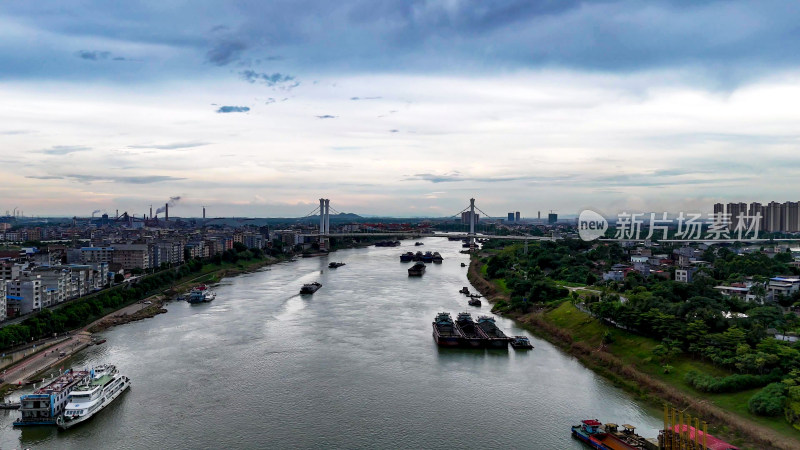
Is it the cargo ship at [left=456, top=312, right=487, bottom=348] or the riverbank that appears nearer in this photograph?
the riverbank

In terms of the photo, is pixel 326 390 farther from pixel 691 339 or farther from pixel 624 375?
pixel 691 339

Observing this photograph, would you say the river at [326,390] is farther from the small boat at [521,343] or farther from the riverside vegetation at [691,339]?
the riverside vegetation at [691,339]

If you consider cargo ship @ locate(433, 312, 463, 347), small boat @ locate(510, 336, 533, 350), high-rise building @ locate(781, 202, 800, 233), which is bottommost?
small boat @ locate(510, 336, 533, 350)

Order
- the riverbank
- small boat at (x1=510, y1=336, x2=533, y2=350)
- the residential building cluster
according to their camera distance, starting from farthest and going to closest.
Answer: the residential building cluster < small boat at (x1=510, y1=336, x2=533, y2=350) < the riverbank

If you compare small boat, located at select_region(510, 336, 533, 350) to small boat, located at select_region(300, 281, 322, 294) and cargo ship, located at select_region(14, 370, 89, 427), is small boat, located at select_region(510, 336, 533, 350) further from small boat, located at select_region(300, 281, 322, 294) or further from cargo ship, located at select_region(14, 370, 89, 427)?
small boat, located at select_region(300, 281, 322, 294)

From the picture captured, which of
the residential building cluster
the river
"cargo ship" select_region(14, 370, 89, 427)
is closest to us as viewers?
the river

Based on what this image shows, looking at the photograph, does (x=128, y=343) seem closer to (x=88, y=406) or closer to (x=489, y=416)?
(x=88, y=406)

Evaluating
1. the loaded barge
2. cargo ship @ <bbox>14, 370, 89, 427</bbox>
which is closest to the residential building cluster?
the loaded barge
